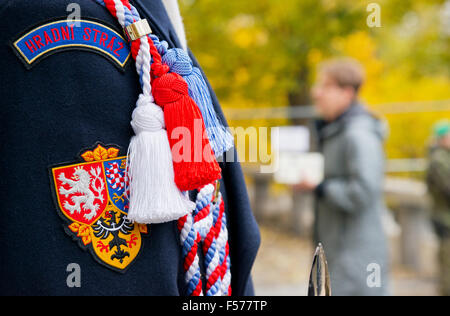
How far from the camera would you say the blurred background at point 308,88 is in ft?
21.5

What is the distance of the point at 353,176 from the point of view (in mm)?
3475

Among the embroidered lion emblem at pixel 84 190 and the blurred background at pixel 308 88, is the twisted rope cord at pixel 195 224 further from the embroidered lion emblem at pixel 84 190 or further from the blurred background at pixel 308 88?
the blurred background at pixel 308 88

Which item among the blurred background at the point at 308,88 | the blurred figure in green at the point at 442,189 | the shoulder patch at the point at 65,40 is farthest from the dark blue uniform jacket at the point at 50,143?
the blurred background at the point at 308,88

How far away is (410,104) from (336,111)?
4.83 m

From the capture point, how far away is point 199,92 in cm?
117

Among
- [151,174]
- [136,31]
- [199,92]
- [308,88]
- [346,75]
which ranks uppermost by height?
[308,88]

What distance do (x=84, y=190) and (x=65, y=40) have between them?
29 cm

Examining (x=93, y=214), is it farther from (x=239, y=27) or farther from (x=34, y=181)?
(x=239, y=27)

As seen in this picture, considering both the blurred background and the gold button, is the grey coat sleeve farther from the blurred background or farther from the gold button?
the gold button

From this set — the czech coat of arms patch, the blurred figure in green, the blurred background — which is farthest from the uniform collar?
the blurred background

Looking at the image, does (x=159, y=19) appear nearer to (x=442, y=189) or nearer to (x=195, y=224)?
(x=195, y=224)

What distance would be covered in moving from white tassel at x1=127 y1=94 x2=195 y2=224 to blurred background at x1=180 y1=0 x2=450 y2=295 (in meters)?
4.77

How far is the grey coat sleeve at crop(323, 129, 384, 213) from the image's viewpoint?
134 inches

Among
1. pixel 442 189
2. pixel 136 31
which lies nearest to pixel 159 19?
pixel 136 31
